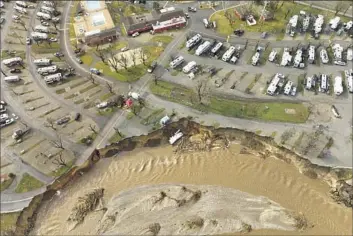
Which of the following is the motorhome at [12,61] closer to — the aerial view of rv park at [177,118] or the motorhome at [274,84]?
the aerial view of rv park at [177,118]

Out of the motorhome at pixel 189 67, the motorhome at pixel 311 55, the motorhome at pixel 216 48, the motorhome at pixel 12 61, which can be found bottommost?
Answer: the motorhome at pixel 311 55

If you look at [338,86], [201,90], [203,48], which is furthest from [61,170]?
[338,86]

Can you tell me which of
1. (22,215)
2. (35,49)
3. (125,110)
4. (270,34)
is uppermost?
(35,49)

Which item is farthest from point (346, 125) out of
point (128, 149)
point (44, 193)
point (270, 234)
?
point (44, 193)

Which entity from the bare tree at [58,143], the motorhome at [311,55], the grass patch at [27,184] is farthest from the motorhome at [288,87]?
the grass patch at [27,184]

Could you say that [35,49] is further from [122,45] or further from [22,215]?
[22,215]

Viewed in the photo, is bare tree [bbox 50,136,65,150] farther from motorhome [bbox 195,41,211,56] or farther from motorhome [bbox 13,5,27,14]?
motorhome [bbox 13,5,27,14]

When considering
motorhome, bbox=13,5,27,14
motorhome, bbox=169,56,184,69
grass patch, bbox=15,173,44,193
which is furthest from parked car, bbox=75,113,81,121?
motorhome, bbox=13,5,27,14
